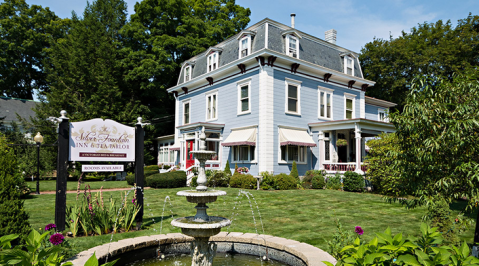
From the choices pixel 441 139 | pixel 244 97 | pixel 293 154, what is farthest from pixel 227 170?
pixel 441 139

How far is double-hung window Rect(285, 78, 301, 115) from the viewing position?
19234 millimetres

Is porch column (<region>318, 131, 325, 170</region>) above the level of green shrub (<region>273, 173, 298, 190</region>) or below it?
above

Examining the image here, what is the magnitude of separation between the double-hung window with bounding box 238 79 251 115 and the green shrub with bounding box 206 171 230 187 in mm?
4202

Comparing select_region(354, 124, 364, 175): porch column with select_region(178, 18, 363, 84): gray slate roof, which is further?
select_region(178, 18, 363, 84): gray slate roof

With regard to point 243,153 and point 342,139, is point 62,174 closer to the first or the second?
point 243,153

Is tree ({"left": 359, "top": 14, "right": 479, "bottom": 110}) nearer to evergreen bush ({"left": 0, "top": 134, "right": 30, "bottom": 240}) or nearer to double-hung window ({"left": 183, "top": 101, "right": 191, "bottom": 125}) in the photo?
double-hung window ({"left": 183, "top": 101, "right": 191, "bottom": 125})

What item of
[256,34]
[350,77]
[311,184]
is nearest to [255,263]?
[311,184]

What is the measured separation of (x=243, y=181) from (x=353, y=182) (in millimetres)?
5883

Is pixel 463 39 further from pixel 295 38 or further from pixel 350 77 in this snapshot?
pixel 295 38

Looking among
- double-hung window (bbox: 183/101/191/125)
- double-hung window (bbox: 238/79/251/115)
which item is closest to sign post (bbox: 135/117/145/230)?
double-hung window (bbox: 238/79/251/115)

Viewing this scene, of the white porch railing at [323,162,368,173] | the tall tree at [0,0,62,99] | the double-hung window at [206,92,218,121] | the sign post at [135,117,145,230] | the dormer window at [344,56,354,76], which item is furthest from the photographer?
the tall tree at [0,0,62,99]

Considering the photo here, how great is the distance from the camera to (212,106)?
2248cm

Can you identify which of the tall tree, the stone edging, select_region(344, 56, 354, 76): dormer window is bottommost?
the stone edging

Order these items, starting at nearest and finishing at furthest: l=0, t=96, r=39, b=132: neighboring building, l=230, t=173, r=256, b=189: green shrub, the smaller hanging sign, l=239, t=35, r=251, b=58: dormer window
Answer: the smaller hanging sign → l=230, t=173, r=256, b=189: green shrub → l=239, t=35, r=251, b=58: dormer window → l=0, t=96, r=39, b=132: neighboring building
